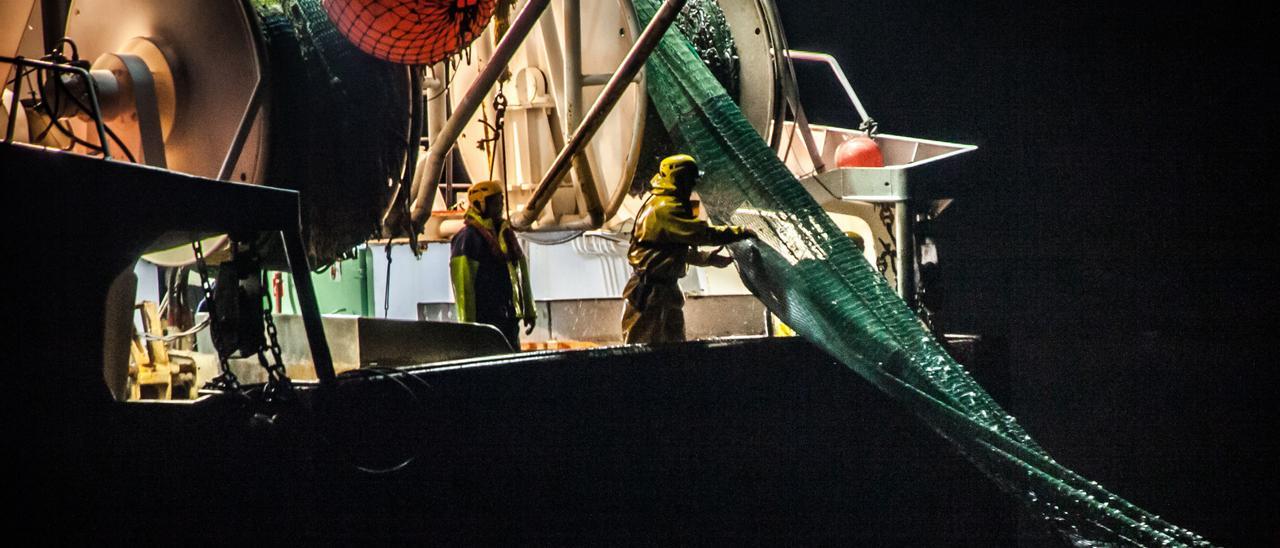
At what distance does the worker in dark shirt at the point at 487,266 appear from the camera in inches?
245

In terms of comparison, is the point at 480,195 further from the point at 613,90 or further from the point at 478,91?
the point at 613,90

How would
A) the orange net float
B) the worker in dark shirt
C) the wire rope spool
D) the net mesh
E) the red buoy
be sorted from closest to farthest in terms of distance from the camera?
the net mesh
the orange net float
the wire rope spool
the worker in dark shirt
the red buoy

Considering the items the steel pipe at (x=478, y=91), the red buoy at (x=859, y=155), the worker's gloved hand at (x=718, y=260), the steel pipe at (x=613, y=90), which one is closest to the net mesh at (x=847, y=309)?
the worker's gloved hand at (x=718, y=260)

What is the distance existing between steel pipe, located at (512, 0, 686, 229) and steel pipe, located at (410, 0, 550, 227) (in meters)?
0.46

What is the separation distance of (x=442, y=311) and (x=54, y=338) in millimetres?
6755

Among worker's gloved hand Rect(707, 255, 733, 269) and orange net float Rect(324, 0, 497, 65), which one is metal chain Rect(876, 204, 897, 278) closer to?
worker's gloved hand Rect(707, 255, 733, 269)

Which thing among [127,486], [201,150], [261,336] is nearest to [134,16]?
[201,150]

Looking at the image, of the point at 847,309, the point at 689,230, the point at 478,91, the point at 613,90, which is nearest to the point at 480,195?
the point at 478,91

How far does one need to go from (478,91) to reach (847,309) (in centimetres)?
198

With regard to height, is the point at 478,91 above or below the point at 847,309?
above

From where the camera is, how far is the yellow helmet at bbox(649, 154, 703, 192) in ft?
18.7

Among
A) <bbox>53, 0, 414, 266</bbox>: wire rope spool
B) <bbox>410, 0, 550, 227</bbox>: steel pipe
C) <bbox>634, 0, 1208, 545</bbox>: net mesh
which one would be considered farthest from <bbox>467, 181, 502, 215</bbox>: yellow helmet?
<bbox>634, 0, 1208, 545</bbox>: net mesh

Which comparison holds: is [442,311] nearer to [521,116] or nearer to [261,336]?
[521,116]

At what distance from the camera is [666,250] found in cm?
577
